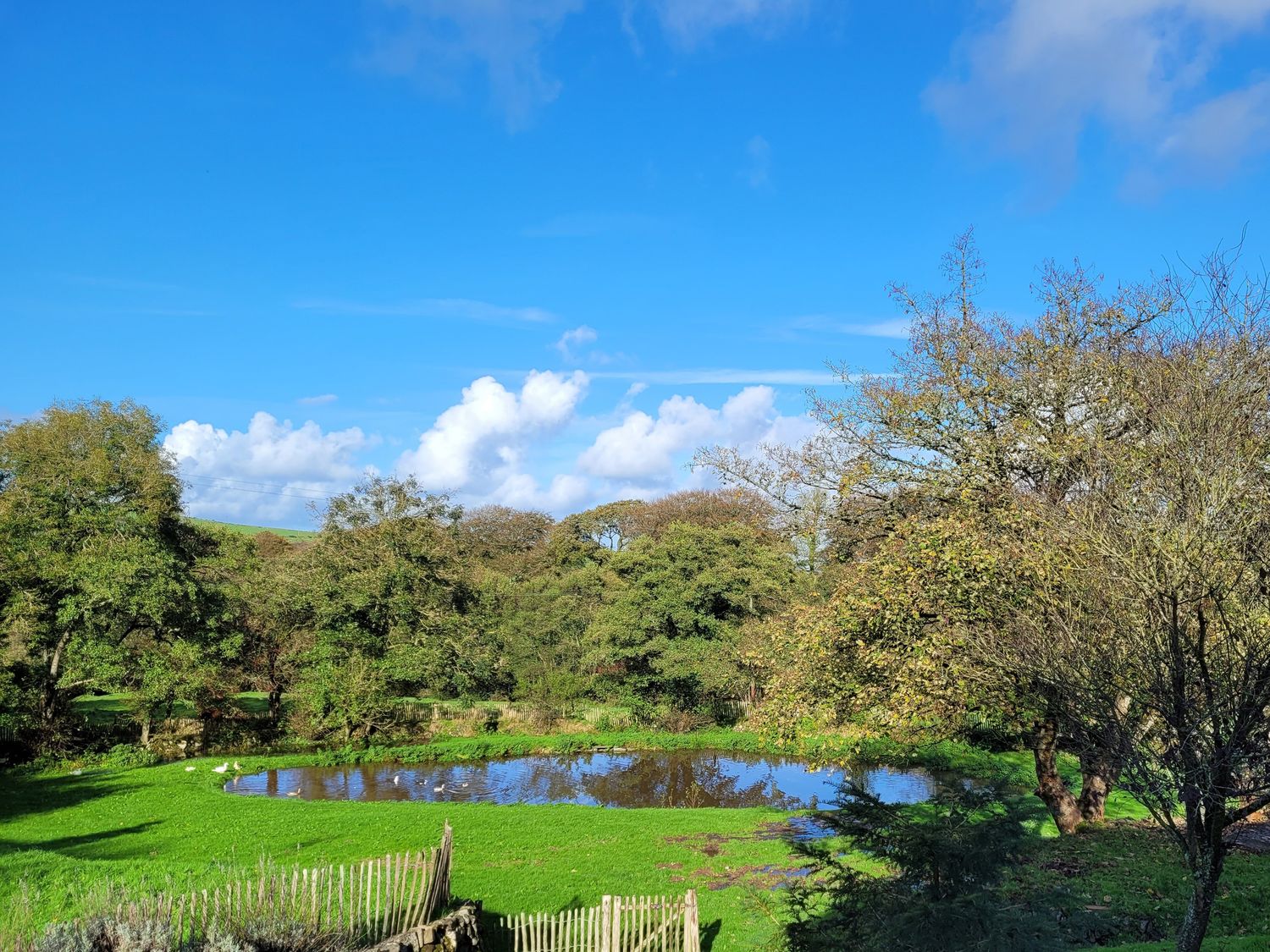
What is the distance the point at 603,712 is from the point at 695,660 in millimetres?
5930

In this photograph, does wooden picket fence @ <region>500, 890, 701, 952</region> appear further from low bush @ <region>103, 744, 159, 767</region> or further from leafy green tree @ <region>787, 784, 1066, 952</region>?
low bush @ <region>103, 744, 159, 767</region>

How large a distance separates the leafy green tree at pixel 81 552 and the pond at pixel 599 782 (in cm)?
738

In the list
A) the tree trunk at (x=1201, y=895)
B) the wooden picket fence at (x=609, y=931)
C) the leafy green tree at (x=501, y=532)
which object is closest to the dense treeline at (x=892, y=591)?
the tree trunk at (x=1201, y=895)

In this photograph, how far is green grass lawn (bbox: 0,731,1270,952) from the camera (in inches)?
448

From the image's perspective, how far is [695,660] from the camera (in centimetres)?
3781

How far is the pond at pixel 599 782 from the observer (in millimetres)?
26719

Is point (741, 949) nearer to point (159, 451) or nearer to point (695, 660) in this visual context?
point (695, 660)

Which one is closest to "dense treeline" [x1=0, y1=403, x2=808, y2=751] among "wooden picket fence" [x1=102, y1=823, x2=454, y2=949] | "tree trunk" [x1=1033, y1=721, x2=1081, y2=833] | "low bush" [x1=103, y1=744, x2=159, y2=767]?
"low bush" [x1=103, y1=744, x2=159, y2=767]

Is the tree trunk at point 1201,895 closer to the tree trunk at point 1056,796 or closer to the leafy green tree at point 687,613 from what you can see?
the tree trunk at point 1056,796

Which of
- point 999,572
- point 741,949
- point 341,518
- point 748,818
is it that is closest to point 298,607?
point 341,518

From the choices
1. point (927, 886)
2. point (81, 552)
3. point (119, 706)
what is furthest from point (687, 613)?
point (927, 886)

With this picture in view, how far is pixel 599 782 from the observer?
97.9 ft

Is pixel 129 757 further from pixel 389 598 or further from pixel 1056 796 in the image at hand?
pixel 1056 796

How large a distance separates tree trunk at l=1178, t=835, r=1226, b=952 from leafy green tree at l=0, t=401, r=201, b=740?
102 feet
